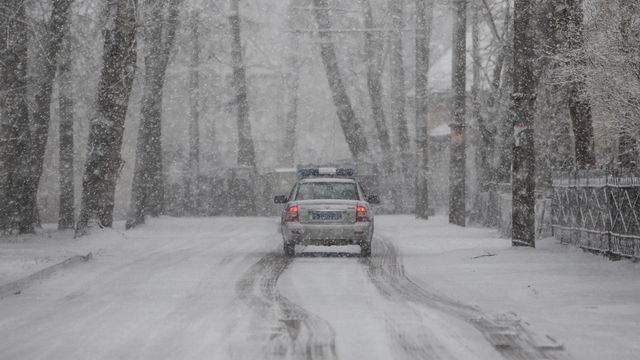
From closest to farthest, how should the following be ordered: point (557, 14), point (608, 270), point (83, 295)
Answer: point (83, 295)
point (608, 270)
point (557, 14)

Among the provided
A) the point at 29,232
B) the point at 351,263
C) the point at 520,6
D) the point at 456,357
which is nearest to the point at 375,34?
the point at 29,232

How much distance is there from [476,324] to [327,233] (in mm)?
7487

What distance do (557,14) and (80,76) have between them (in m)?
19.4

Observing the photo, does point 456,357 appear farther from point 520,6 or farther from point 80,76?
point 80,76

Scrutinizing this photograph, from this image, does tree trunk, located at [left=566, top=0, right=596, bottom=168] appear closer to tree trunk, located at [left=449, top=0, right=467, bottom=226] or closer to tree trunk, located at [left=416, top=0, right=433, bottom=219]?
tree trunk, located at [left=449, top=0, right=467, bottom=226]

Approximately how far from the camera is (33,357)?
7121mm

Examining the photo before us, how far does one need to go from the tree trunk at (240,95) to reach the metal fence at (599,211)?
2370cm

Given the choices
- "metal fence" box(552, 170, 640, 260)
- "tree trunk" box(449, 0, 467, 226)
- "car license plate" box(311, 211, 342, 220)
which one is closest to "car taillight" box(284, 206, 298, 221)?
"car license plate" box(311, 211, 342, 220)

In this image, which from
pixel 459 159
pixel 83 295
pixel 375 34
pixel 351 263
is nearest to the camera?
pixel 83 295

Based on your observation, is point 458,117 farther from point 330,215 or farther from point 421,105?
point 330,215

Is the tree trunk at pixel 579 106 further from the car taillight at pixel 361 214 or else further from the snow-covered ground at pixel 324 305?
the car taillight at pixel 361 214

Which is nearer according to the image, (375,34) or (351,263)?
(351,263)

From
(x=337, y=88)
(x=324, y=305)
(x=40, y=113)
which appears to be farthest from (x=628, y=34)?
(x=337, y=88)

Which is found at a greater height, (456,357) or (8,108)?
(8,108)
